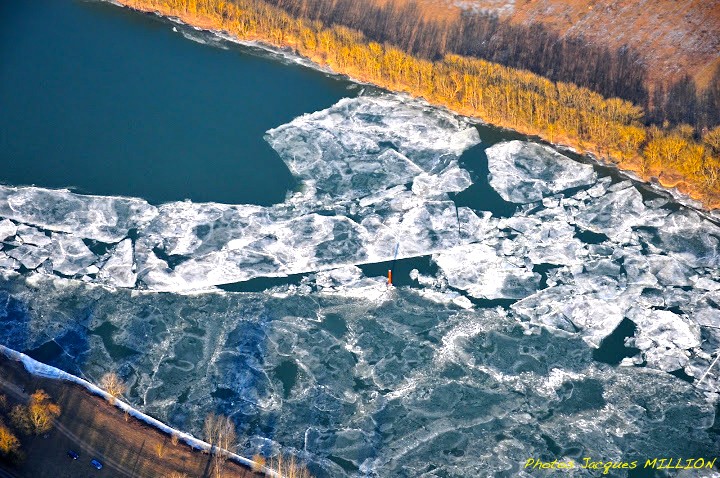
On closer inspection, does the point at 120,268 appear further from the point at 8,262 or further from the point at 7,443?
the point at 7,443

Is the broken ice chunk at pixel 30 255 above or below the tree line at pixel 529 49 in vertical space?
below

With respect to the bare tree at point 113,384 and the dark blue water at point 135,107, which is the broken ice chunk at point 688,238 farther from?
the bare tree at point 113,384

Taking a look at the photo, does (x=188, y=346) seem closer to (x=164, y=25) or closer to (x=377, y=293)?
(x=377, y=293)

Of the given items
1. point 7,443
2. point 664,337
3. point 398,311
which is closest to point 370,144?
point 398,311

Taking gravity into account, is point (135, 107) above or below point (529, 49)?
below

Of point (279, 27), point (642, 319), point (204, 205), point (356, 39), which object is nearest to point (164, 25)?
point (279, 27)

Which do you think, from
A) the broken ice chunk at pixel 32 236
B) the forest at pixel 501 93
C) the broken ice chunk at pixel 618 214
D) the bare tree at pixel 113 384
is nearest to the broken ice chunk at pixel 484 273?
the broken ice chunk at pixel 618 214
